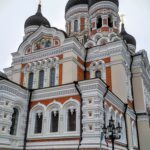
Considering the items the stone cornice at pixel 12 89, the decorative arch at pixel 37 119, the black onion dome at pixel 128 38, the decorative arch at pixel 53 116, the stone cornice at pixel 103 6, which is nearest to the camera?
the stone cornice at pixel 12 89

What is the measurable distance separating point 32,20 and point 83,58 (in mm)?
9599

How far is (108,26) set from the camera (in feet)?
68.4

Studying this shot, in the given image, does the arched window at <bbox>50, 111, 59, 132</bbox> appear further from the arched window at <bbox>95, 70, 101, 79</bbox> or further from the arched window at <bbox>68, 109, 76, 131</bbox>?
the arched window at <bbox>95, 70, 101, 79</bbox>

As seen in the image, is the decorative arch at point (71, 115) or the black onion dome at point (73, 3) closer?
the decorative arch at point (71, 115)

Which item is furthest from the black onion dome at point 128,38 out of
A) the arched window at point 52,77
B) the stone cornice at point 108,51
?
the arched window at point 52,77

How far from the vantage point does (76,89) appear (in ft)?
39.1

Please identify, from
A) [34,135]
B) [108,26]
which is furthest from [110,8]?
[34,135]

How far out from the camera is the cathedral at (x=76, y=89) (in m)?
11.3

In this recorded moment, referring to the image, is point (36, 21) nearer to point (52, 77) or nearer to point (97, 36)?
point (97, 36)

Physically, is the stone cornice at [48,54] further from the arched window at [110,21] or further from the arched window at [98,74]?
the arched window at [110,21]

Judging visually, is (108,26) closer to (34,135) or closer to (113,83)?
(113,83)

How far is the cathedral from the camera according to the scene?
11.3m

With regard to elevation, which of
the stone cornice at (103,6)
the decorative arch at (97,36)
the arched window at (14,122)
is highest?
the stone cornice at (103,6)

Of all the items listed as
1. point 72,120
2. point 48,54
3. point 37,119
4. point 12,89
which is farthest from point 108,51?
point 12,89
